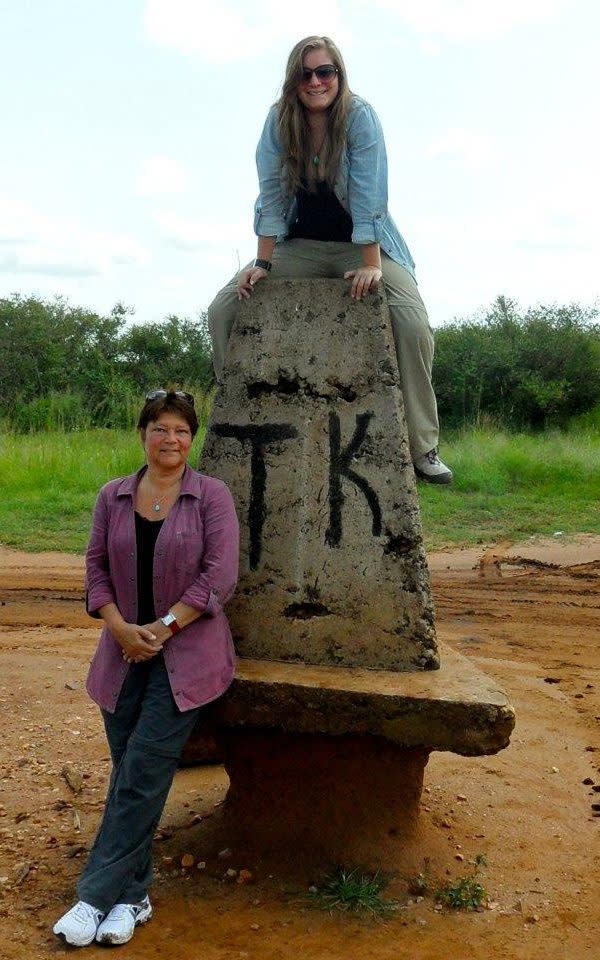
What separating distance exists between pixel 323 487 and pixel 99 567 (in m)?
0.86

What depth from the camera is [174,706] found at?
3.49m

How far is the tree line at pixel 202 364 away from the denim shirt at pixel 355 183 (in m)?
11.9

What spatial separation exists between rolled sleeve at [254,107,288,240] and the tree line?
1190 centimetres

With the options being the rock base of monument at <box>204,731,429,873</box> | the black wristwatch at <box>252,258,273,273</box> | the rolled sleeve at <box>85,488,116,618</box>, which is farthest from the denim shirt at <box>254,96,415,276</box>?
the rock base of monument at <box>204,731,429,873</box>

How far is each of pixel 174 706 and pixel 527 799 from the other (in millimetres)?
1852

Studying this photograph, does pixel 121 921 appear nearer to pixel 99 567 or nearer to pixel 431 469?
pixel 99 567

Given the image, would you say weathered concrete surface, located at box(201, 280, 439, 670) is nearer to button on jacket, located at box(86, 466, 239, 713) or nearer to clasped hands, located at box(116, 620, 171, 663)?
button on jacket, located at box(86, 466, 239, 713)

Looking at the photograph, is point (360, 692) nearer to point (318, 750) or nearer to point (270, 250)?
point (318, 750)

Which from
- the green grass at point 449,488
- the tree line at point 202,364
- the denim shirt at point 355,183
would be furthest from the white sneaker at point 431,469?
the tree line at point 202,364

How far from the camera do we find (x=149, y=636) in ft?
11.3

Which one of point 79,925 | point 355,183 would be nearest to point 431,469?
point 355,183

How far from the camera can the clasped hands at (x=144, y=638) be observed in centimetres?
345

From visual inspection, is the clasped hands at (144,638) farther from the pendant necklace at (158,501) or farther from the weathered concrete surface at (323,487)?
the weathered concrete surface at (323,487)

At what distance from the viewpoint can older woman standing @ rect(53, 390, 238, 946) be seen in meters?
3.44
